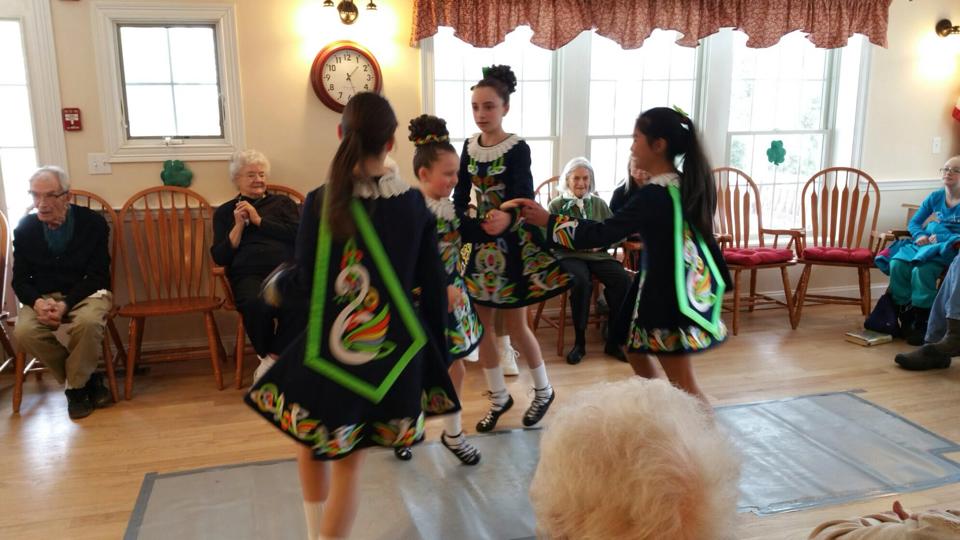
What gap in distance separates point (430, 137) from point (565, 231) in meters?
0.56

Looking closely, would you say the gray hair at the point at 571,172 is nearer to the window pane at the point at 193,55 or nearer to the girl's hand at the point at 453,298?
the girl's hand at the point at 453,298

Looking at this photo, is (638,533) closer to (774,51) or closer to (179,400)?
(179,400)

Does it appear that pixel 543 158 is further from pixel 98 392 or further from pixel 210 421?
pixel 98 392

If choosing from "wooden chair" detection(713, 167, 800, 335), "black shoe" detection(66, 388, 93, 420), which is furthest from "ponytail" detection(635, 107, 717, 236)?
"black shoe" detection(66, 388, 93, 420)

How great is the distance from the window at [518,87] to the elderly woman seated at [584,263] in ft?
1.07

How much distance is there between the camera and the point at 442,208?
7.84ft

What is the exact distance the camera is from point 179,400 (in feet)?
11.0

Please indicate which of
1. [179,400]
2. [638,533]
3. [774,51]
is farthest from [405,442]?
[774,51]

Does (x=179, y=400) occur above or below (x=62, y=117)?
below

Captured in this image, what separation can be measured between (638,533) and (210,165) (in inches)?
145

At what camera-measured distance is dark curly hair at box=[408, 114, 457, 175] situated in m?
2.27

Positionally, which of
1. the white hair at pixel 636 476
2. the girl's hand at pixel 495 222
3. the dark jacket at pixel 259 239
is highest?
the girl's hand at pixel 495 222

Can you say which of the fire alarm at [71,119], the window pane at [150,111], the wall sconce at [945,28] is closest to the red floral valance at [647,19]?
the wall sconce at [945,28]

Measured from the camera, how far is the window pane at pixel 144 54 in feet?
12.4
